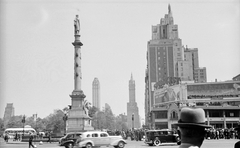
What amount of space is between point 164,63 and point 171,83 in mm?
28969

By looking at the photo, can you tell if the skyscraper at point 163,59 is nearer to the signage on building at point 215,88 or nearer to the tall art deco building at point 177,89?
the tall art deco building at point 177,89

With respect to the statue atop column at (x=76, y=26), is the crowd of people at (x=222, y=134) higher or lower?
lower

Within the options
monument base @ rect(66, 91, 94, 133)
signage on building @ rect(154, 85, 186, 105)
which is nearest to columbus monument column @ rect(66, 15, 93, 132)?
monument base @ rect(66, 91, 94, 133)

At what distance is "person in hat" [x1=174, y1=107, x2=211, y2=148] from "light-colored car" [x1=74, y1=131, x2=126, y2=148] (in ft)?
76.7

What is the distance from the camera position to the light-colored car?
2639 centimetres

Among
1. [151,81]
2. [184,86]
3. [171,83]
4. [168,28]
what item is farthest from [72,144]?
[168,28]

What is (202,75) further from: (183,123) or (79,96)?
(183,123)

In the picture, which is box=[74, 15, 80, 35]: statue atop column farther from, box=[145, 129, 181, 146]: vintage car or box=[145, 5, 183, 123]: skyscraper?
box=[145, 5, 183, 123]: skyscraper

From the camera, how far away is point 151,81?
133 metres

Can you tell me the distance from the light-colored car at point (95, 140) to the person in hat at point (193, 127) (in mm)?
23364

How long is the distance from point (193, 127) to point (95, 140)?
23890mm

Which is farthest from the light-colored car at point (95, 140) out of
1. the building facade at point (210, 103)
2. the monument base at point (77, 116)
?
the building facade at point (210, 103)

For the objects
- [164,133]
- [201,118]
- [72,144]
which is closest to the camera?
[201,118]

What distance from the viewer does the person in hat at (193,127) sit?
365 cm
